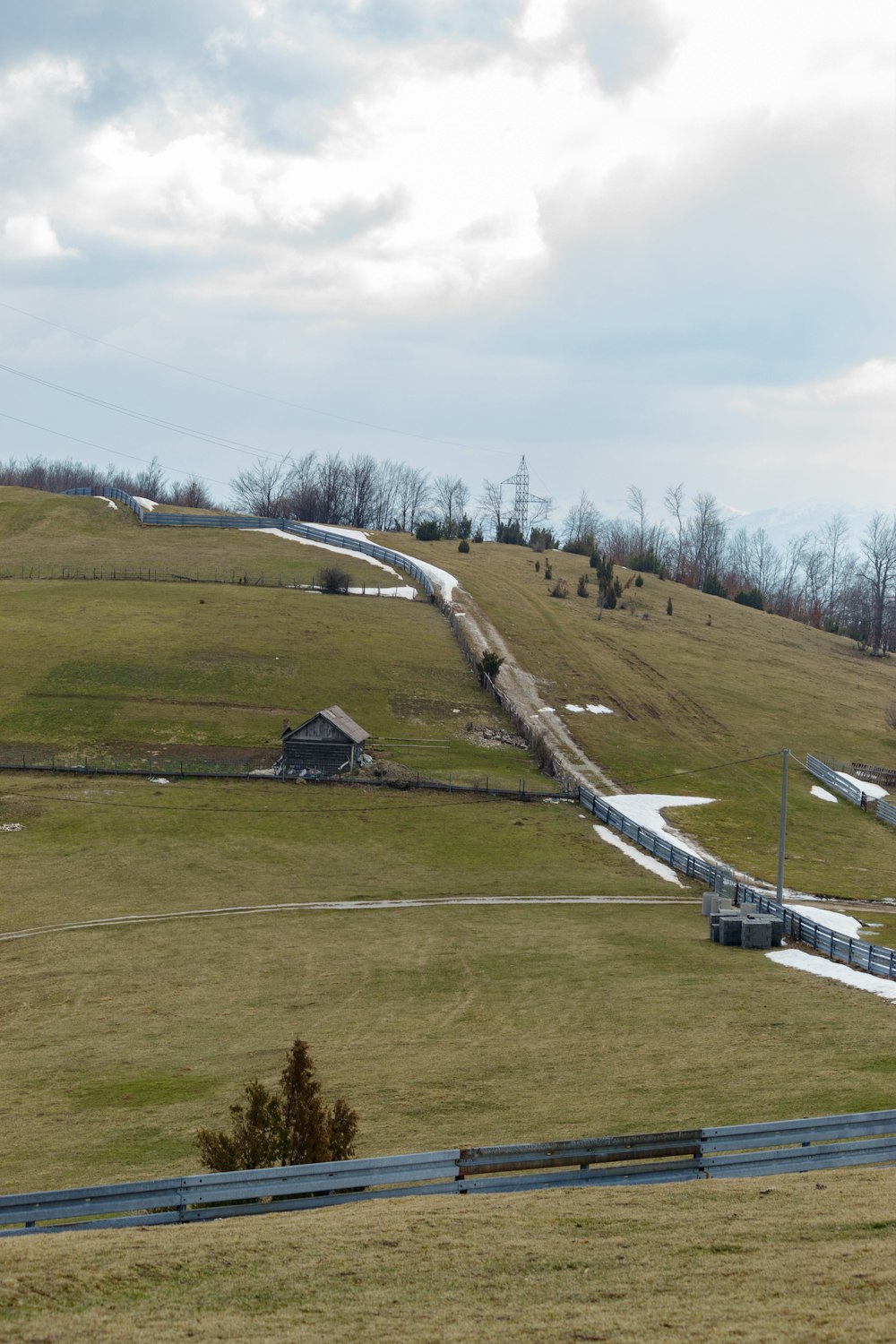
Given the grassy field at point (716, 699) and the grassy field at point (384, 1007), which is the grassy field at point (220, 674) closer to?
the grassy field at point (716, 699)

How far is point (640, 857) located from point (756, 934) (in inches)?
594

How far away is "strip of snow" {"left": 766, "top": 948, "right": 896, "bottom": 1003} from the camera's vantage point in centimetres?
3241

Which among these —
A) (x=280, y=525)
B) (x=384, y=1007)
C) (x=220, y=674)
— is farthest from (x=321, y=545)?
(x=384, y=1007)

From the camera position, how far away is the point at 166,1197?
1413 cm

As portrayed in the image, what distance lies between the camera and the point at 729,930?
39969mm

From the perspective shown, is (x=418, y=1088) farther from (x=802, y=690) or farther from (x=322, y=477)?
(x=322, y=477)

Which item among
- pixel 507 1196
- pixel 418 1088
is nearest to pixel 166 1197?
pixel 507 1196

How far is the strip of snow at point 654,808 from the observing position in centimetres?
5769

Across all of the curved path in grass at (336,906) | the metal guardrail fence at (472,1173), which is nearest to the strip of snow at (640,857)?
the curved path in grass at (336,906)

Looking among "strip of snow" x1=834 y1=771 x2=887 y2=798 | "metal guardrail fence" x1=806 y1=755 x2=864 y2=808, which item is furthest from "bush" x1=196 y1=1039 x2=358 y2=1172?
"strip of snow" x1=834 y1=771 x2=887 y2=798

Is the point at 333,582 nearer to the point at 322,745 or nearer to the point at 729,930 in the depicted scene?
the point at 322,745

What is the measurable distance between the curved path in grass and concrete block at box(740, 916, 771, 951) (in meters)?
7.17

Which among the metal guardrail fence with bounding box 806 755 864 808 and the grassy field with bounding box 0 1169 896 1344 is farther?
the metal guardrail fence with bounding box 806 755 864 808

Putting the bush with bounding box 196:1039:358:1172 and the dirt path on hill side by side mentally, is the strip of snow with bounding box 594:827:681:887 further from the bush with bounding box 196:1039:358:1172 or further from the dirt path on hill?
the bush with bounding box 196:1039:358:1172
